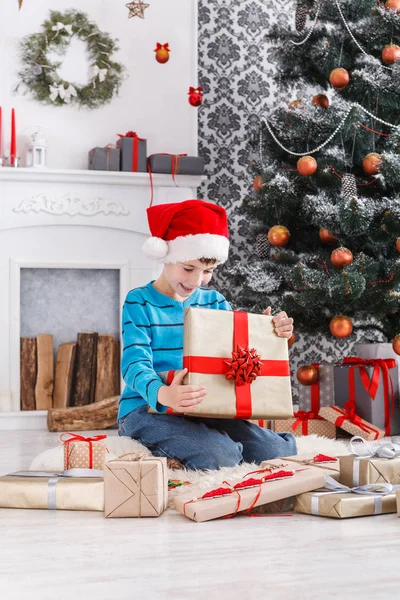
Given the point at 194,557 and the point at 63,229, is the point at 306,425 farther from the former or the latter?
the point at 194,557

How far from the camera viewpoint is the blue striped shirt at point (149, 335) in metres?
2.14

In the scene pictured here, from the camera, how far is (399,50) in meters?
3.43

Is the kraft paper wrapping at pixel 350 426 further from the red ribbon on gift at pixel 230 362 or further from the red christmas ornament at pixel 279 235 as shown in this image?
the red ribbon on gift at pixel 230 362

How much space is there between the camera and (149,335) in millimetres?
2234

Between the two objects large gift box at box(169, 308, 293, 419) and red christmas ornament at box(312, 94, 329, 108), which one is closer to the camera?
large gift box at box(169, 308, 293, 419)

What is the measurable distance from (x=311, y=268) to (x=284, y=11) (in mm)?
1995

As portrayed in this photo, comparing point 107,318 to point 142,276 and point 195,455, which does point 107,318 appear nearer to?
point 142,276

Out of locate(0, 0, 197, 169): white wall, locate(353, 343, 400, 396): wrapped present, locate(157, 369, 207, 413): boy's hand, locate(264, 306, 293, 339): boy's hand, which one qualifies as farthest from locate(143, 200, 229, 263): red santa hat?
locate(0, 0, 197, 169): white wall

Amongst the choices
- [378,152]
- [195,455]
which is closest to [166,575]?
[195,455]

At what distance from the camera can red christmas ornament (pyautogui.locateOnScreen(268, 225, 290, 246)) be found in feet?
11.8

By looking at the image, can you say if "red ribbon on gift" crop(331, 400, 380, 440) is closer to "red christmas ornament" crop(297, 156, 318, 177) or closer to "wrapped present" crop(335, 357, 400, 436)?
"wrapped present" crop(335, 357, 400, 436)

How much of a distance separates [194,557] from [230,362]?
2.20ft

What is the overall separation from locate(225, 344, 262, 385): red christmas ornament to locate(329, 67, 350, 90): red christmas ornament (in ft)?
6.39

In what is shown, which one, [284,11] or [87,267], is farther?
[284,11]
